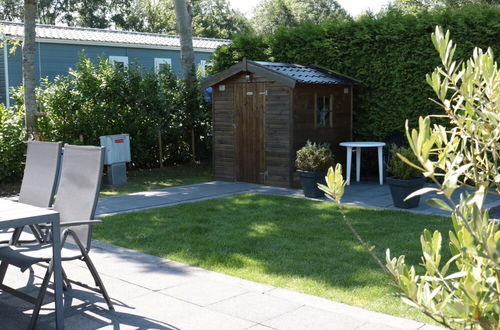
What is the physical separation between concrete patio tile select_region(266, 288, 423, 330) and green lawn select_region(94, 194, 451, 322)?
0.09 meters

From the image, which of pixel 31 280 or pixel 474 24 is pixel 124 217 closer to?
pixel 31 280

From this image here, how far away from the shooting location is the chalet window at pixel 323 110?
1054cm

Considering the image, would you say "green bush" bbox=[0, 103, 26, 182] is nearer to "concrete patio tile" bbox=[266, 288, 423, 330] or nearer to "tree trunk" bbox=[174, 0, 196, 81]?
"tree trunk" bbox=[174, 0, 196, 81]

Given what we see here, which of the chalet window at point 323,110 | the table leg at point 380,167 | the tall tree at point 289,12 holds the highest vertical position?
the tall tree at point 289,12

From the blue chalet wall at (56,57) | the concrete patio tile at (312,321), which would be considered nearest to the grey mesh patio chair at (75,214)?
the concrete patio tile at (312,321)

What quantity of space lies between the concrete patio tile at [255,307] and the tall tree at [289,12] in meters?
39.8

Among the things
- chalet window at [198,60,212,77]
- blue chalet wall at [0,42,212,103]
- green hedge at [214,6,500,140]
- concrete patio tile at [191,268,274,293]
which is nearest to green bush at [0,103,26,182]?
chalet window at [198,60,212,77]

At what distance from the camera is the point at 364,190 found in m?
9.87

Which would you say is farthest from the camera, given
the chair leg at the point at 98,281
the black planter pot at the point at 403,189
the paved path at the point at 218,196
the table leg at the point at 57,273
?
the paved path at the point at 218,196

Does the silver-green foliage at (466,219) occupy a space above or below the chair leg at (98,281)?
above

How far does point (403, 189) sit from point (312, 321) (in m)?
4.58

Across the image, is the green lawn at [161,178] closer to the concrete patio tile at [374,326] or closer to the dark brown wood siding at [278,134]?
the dark brown wood siding at [278,134]

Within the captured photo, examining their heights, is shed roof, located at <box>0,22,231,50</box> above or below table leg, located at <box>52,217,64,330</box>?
above

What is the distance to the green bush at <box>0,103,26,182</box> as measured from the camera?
10242mm
